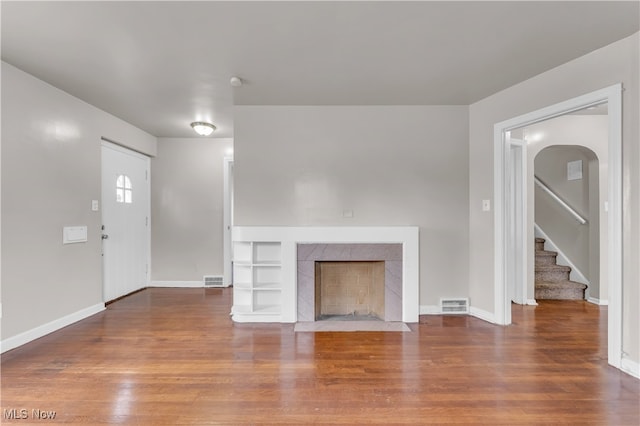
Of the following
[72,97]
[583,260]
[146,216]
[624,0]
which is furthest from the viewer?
[146,216]

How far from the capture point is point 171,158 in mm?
5008

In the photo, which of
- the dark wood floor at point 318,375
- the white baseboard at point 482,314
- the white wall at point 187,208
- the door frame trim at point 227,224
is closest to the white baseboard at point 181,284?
the white wall at point 187,208

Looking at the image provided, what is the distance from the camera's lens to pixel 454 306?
3.56 meters

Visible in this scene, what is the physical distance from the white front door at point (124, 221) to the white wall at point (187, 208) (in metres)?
0.17

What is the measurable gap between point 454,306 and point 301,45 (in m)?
3.15

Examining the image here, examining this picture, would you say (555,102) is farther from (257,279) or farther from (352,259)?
(257,279)

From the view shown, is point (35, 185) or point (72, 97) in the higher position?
point (72, 97)

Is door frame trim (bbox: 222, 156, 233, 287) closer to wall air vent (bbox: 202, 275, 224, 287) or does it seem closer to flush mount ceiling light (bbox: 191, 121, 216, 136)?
wall air vent (bbox: 202, 275, 224, 287)

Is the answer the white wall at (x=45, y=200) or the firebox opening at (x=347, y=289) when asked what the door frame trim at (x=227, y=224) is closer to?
the white wall at (x=45, y=200)

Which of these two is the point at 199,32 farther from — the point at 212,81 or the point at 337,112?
the point at 337,112

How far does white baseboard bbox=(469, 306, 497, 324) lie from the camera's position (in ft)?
10.9

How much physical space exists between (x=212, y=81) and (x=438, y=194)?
2685 millimetres

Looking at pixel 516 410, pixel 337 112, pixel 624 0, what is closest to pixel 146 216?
pixel 337 112

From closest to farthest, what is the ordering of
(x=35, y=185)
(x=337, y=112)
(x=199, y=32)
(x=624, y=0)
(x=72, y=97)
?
(x=624, y=0)
(x=199, y=32)
(x=35, y=185)
(x=72, y=97)
(x=337, y=112)
